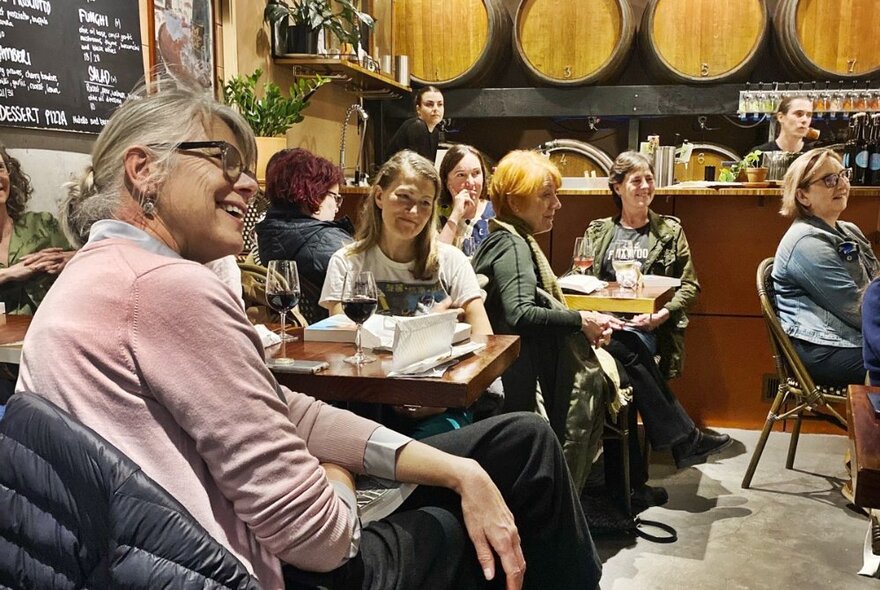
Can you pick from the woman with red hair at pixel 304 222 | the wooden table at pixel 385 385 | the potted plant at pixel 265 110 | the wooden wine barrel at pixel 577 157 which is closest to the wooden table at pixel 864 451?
the wooden table at pixel 385 385

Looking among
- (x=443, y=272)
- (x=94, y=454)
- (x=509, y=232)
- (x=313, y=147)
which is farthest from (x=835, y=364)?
(x=313, y=147)

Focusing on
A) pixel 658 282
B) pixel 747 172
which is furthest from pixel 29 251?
pixel 747 172

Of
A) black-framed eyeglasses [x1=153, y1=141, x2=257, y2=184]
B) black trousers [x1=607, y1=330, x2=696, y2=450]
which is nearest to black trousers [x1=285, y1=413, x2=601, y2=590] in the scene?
black-framed eyeglasses [x1=153, y1=141, x2=257, y2=184]

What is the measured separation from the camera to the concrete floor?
2.68 meters

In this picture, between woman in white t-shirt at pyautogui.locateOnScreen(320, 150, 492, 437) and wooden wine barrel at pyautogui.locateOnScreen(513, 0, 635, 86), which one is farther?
wooden wine barrel at pyautogui.locateOnScreen(513, 0, 635, 86)

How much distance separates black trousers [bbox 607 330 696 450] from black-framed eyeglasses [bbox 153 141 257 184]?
2.37 meters

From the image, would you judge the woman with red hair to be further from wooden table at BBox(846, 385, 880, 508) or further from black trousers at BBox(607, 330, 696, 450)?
wooden table at BBox(846, 385, 880, 508)

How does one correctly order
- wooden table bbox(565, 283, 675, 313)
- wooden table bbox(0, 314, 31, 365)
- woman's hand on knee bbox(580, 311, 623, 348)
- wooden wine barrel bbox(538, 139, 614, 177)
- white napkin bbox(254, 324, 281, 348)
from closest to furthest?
1. wooden table bbox(0, 314, 31, 365)
2. white napkin bbox(254, 324, 281, 348)
3. woman's hand on knee bbox(580, 311, 623, 348)
4. wooden table bbox(565, 283, 675, 313)
5. wooden wine barrel bbox(538, 139, 614, 177)

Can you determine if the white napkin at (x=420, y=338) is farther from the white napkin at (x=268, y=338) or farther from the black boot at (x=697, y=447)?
the black boot at (x=697, y=447)

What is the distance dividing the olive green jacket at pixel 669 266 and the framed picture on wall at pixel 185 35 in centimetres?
202

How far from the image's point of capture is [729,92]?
625 cm

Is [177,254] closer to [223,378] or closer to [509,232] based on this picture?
[223,378]

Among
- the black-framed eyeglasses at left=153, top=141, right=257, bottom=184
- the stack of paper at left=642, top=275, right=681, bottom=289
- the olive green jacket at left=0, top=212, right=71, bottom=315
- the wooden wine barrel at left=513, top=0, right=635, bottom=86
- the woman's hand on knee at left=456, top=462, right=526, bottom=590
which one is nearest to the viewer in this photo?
the black-framed eyeglasses at left=153, top=141, right=257, bottom=184

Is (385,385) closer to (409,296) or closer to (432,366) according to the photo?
(432,366)
